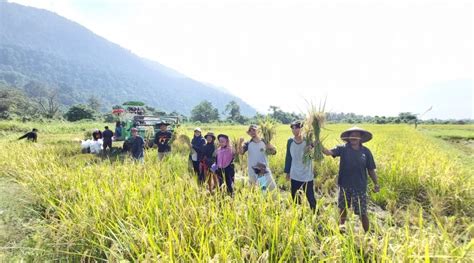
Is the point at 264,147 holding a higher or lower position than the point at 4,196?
higher

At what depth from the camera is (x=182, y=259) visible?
218 cm

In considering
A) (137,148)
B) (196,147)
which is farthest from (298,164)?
(137,148)

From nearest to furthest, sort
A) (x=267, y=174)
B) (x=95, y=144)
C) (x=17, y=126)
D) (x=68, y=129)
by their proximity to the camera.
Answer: (x=267, y=174)
(x=95, y=144)
(x=17, y=126)
(x=68, y=129)

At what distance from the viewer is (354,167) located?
3846mm

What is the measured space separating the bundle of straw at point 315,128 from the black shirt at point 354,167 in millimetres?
340

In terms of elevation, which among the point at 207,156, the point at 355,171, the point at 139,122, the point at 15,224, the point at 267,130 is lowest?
the point at 15,224

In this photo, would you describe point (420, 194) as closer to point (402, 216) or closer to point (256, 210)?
point (402, 216)

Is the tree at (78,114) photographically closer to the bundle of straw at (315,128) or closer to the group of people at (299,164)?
the group of people at (299,164)

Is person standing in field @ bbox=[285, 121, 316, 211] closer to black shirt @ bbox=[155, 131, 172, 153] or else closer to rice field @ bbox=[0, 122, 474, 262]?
rice field @ bbox=[0, 122, 474, 262]

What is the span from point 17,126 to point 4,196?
26.5 metres

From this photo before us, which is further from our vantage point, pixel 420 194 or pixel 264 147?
pixel 420 194

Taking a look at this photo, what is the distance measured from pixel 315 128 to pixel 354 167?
27.9 inches

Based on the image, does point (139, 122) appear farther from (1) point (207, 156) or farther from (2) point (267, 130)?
(2) point (267, 130)

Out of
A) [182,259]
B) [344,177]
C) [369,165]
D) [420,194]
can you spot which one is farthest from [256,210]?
[420,194]
